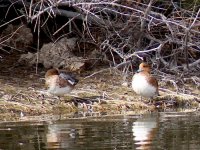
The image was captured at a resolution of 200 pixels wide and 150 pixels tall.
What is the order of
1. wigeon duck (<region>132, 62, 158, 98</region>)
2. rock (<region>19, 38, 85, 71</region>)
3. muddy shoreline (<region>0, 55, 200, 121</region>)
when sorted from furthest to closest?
rock (<region>19, 38, 85, 71</region>), wigeon duck (<region>132, 62, 158, 98</region>), muddy shoreline (<region>0, 55, 200, 121</region>)

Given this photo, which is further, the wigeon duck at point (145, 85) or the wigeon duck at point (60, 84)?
the wigeon duck at point (145, 85)

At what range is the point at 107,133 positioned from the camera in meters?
9.85

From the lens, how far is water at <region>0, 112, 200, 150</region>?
29.0 feet

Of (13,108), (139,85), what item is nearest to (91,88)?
(139,85)

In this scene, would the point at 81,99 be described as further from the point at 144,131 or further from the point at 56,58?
the point at 144,131

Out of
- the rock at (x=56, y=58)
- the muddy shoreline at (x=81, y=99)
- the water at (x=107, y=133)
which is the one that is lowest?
the water at (x=107, y=133)

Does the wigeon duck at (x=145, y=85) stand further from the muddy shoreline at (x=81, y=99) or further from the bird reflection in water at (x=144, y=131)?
the bird reflection in water at (x=144, y=131)

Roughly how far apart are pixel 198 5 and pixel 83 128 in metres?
5.80

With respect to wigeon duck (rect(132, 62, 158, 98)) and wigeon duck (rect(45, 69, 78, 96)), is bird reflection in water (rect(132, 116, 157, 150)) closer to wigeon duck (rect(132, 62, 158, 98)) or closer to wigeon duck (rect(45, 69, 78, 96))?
wigeon duck (rect(132, 62, 158, 98))

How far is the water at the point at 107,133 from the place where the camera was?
29.0 feet

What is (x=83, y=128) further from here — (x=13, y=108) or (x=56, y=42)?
(x=56, y=42)

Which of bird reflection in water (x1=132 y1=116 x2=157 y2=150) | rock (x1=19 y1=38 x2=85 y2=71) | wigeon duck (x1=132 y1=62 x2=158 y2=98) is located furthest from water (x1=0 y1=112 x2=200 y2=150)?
rock (x1=19 y1=38 x2=85 y2=71)

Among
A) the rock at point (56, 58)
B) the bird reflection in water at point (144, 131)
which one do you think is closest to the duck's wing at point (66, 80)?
the bird reflection in water at point (144, 131)

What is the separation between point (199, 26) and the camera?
15.0 m
